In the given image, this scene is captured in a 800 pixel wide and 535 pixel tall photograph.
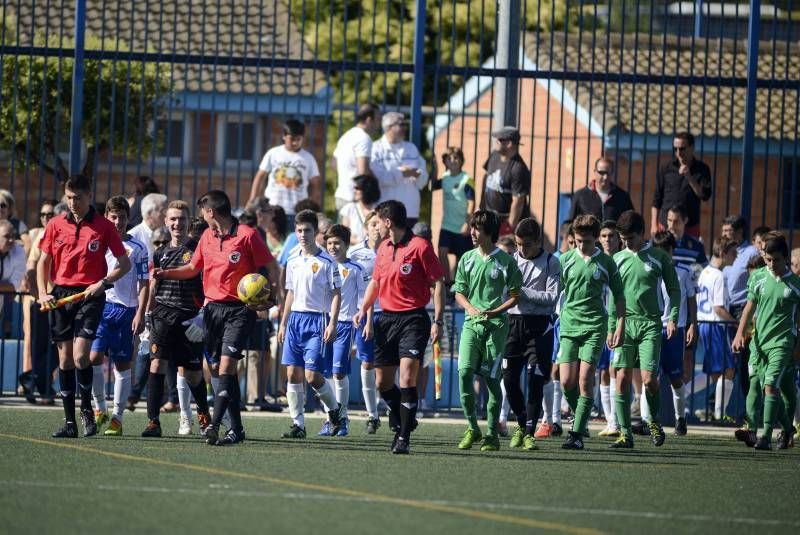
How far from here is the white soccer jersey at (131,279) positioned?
1279cm

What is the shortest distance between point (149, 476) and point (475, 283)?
346 centimetres

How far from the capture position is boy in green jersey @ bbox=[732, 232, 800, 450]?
12562 millimetres

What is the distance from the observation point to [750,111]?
1611 cm

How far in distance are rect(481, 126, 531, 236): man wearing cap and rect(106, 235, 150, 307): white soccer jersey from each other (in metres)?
4.04

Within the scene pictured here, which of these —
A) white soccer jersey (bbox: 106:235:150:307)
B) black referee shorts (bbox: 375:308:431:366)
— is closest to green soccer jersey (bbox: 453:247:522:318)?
black referee shorts (bbox: 375:308:431:366)

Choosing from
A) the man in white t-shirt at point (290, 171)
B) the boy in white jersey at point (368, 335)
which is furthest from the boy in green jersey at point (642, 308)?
the man in white t-shirt at point (290, 171)

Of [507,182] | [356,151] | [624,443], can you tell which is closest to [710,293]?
[507,182]

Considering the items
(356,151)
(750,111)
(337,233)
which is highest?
(750,111)

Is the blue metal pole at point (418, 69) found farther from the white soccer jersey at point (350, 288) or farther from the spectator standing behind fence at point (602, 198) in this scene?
the white soccer jersey at point (350, 288)

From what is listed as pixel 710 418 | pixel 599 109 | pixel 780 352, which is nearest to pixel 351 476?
pixel 780 352

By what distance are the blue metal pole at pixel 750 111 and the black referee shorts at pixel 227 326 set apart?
6590 millimetres

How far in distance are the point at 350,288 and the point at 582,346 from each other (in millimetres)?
2386

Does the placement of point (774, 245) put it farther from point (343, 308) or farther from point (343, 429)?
point (343, 429)

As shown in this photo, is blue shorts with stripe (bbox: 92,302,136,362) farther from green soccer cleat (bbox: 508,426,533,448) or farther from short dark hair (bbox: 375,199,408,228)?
green soccer cleat (bbox: 508,426,533,448)
